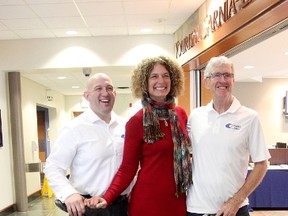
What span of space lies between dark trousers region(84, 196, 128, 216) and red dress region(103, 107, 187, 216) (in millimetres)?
102

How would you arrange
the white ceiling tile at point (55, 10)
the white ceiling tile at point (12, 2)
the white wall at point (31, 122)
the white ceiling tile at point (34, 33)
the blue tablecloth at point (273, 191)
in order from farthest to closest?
the white wall at point (31, 122), the blue tablecloth at point (273, 191), the white ceiling tile at point (34, 33), the white ceiling tile at point (55, 10), the white ceiling tile at point (12, 2)

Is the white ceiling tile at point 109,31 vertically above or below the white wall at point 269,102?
above

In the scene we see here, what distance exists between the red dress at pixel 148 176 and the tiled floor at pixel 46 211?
3.66 meters

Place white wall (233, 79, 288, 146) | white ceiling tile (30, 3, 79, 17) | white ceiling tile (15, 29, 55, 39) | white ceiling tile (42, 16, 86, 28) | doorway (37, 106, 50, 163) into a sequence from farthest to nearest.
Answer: doorway (37, 106, 50, 163)
white wall (233, 79, 288, 146)
white ceiling tile (15, 29, 55, 39)
white ceiling tile (42, 16, 86, 28)
white ceiling tile (30, 3, 79, 17)

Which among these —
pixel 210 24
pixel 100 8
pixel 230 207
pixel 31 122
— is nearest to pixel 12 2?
pixel 100 8

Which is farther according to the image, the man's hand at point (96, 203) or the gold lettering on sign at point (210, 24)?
the gold lettering on sign at point (210, 24)

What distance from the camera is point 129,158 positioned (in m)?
1.58

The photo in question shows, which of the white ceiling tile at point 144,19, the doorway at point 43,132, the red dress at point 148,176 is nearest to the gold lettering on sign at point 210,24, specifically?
the white ceiling tile at point 144,19

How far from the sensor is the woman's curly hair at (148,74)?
1.64 meters

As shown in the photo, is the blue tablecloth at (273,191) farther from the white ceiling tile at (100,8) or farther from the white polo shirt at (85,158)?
the white polo shirt at (85,158)

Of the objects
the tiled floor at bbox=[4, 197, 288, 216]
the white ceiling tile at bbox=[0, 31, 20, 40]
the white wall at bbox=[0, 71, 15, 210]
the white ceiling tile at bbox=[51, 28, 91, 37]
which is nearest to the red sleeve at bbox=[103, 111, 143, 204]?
the white ceiling tile at bbox=[51, 28, 91, 37]

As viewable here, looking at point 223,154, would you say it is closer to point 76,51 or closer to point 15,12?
point 15,12

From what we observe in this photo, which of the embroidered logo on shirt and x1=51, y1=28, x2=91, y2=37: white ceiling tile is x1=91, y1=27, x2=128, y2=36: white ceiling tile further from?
the embroidered logo on shirt

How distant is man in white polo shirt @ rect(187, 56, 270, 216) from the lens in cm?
145
